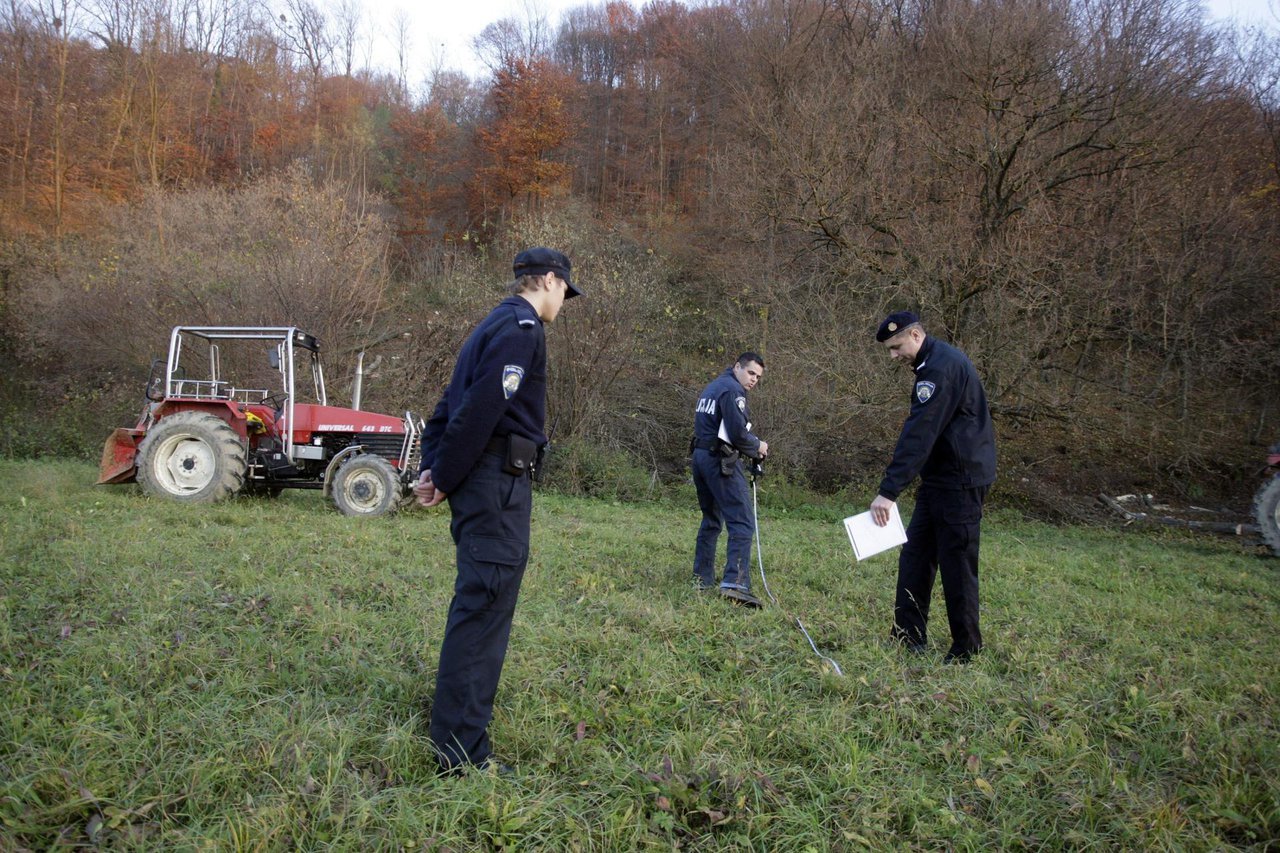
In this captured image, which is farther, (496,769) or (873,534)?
(873,534)

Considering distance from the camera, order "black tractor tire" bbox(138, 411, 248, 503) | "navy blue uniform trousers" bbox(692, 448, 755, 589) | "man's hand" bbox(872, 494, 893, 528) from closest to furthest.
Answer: "man's hand" bbox(872, 494, 893, 528), "navy blue uniform trousers" bbox(692, 448, 755, 589), "black tractor tire" bbox(138, 411, 248, 503)

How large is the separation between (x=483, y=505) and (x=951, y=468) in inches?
114

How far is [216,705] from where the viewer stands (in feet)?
10.5

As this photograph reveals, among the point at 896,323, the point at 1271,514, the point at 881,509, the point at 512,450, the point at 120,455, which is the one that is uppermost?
the point at 896,323

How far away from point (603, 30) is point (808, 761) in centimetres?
3724

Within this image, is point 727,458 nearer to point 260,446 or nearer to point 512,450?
point 512,450

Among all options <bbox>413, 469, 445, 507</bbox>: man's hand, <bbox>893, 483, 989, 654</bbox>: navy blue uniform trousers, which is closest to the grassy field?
<bbox>893, 483, 989, 654</bbox>: navy blue uniform trousers

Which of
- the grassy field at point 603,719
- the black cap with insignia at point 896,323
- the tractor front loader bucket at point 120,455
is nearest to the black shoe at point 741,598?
the grassy field at point 603,719

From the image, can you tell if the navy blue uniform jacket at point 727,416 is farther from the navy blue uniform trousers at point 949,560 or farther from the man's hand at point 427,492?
the man's hand at point 427,492

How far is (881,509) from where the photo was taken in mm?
4457

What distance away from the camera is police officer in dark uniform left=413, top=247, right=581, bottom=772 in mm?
Answer: 2895

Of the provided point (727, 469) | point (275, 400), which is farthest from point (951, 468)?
point (275, 400)

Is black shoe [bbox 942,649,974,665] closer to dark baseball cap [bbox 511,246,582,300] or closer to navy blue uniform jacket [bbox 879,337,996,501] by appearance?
navy blue uniform jacket [bbox 879,337,996,501]

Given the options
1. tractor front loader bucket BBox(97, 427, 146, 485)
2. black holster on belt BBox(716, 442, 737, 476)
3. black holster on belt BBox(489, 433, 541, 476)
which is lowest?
tractor front loader bucket BBox(97, 427, 146, 485)
